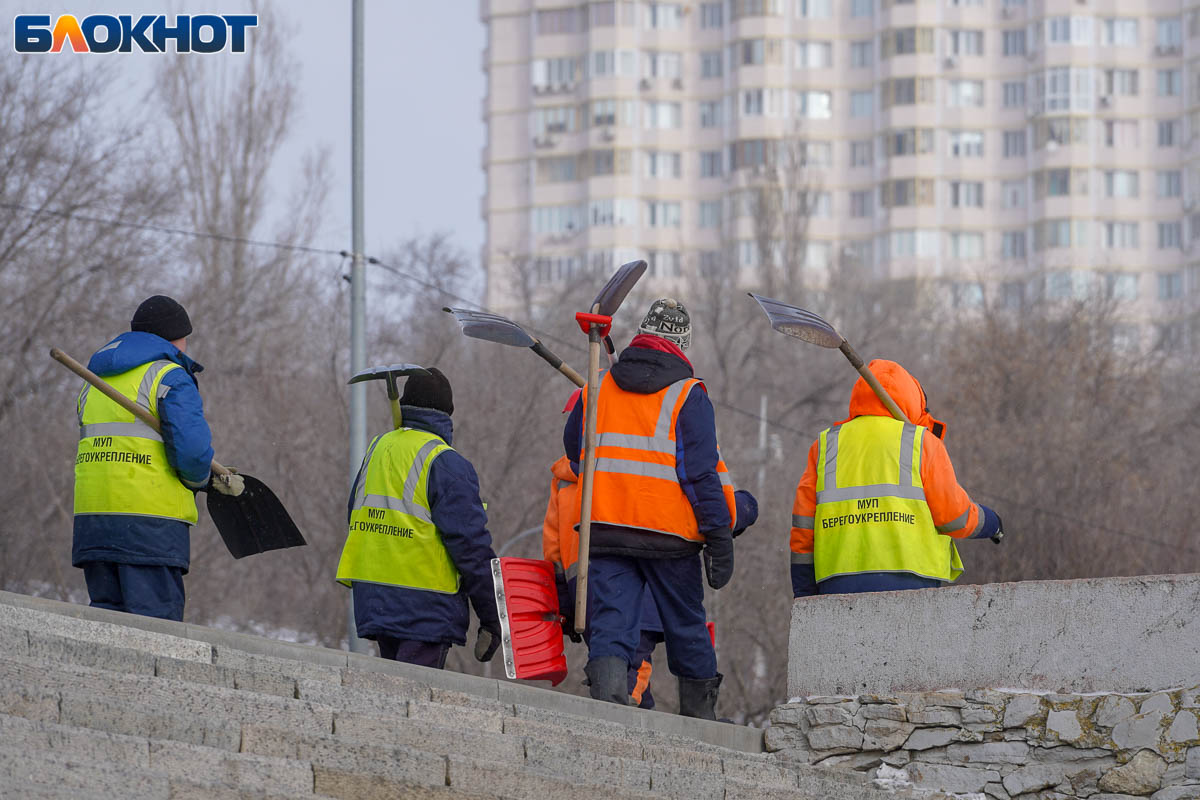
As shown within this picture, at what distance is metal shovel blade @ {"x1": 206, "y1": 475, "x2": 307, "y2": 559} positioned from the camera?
27.2 ft

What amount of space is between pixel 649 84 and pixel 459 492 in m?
82.1

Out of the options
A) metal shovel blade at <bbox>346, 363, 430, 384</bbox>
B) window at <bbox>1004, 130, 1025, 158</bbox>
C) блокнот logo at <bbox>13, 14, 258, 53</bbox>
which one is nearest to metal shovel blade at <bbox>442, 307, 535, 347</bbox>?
metal shovel blade at <bbox>346, 363, 430, 384</bbox>

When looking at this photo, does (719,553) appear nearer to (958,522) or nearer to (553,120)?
(958,522)

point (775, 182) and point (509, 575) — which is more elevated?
point (775, 182)

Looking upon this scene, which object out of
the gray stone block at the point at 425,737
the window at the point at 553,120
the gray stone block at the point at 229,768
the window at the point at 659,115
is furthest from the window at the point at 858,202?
the gray stone block at the point at 229,768

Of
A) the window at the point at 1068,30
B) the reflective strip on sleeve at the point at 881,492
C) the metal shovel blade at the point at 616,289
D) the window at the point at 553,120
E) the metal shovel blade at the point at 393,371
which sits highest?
the window at the point at 1068,30

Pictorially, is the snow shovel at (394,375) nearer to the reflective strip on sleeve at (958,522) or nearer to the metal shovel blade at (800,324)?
the metal shovel blade at (800,324)

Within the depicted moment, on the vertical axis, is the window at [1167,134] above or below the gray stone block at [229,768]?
above

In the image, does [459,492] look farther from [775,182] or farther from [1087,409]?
[775,182]

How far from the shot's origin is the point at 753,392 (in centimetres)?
4541

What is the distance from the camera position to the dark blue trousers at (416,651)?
308 inches

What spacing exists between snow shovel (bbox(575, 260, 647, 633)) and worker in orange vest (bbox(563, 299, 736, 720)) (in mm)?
40

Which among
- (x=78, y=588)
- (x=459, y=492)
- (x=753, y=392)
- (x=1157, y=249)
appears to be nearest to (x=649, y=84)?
(x=1157, y=249)

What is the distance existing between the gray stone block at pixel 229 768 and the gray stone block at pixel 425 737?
0.60 meters
